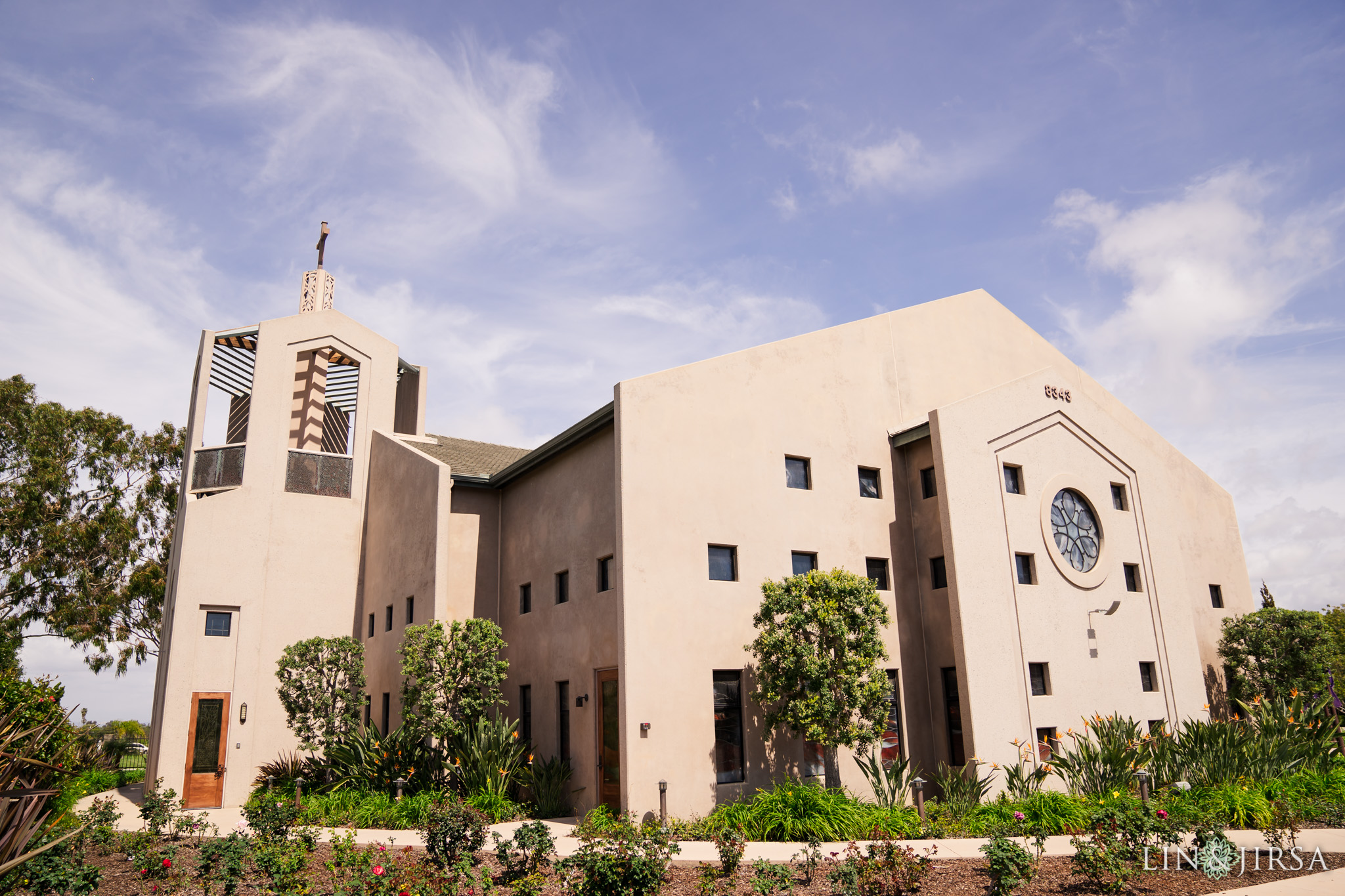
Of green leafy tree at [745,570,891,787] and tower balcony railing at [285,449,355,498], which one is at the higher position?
tower balcony railing at [285,449,355,498]

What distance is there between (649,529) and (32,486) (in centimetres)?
2608

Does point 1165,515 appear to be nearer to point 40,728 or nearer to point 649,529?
point 649,529

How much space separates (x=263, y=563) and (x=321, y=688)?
4.13 meters

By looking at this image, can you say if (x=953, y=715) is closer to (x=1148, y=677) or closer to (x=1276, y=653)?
(x=1148, y=677)

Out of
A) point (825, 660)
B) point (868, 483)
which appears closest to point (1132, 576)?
point (868, 483)

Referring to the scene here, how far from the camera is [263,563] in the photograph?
20.0m

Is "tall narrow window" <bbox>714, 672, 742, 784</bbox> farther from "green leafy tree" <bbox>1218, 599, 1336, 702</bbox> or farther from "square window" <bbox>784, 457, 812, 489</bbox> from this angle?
"green leafy tree" <bbox>1218, 599, 1336, 702</bbox>

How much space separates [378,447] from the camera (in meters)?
21.5

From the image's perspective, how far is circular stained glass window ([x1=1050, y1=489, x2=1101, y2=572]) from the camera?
17.2 m

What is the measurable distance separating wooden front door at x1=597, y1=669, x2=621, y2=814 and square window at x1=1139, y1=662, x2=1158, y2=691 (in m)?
10.7

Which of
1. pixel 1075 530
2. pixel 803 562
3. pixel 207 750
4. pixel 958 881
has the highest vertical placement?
Result: pixel 1075 530

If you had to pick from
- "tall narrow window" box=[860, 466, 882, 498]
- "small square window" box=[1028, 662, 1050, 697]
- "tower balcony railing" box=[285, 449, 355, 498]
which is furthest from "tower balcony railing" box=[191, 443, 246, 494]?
"small square window" box=[1028, 662, 1050, 697]

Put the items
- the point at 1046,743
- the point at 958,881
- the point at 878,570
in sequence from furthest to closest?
1. the point at 878,570
2. the point at 1046,743
3. the point at 958,881

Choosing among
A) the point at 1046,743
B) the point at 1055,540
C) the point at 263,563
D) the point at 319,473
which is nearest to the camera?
the point at 1046,743
